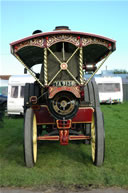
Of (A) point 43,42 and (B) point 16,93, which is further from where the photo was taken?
(B) point 16,93

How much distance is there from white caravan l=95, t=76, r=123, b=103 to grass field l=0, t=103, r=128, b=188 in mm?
14593

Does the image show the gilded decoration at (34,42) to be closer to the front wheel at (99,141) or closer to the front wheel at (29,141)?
the front wheel at (29,141)

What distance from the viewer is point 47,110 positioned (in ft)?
15.1

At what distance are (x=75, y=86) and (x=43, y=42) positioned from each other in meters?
1.13

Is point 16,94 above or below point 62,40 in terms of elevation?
below

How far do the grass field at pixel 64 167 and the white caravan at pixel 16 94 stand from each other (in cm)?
617

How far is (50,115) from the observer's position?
4637mm

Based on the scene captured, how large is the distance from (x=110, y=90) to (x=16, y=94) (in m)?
10.9

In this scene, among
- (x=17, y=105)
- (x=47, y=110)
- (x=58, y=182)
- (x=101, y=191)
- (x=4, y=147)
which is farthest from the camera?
(x=17, y=105)

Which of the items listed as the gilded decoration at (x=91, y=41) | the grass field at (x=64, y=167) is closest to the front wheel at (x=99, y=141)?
the grass field at (x=64, y=167)

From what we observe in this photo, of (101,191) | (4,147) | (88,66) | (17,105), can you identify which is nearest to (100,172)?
(101,191)

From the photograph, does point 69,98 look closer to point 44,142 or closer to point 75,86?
point 75,86

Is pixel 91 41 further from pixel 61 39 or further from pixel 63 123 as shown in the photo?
pixel 63 123

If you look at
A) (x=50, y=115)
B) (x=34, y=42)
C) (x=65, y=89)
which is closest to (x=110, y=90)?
(x=50, y=115)
